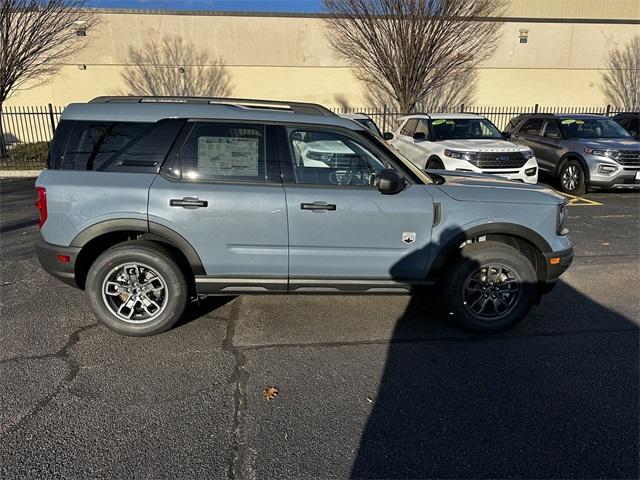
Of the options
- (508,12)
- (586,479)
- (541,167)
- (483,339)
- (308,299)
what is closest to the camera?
(586,479)

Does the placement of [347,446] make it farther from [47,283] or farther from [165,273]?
[47,283]

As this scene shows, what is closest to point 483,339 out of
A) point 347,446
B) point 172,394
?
point 347,446

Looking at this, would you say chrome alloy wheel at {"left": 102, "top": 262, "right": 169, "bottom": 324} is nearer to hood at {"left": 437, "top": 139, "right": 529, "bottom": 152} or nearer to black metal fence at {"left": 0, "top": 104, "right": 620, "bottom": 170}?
hood at {"left": 437, "top": 139, "right": 529, "bottom": 152}

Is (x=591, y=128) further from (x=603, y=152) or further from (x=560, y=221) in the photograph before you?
(x=560, y=221)

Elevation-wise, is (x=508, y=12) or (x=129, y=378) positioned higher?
(x=508, y=12)

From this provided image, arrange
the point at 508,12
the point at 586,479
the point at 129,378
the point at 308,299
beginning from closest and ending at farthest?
the point at 586,479, the point at 129,378, the point at 308,299, the point at 508,12

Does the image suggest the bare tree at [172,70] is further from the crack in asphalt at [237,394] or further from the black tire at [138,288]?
the crack in asphalt at [237,394]

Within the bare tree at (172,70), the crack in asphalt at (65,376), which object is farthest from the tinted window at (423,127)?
the bare tree at (172,70)

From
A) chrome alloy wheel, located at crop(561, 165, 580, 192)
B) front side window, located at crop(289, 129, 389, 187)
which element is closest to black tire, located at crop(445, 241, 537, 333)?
front side window, located at crop(289, 129, 389, 187)

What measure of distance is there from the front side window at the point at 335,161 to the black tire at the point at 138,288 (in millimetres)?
1384

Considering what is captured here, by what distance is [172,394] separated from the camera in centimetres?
288

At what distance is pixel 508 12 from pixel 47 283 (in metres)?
26.4

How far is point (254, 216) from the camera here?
3.46 meters

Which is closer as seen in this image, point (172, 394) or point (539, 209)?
point (172, 394)
